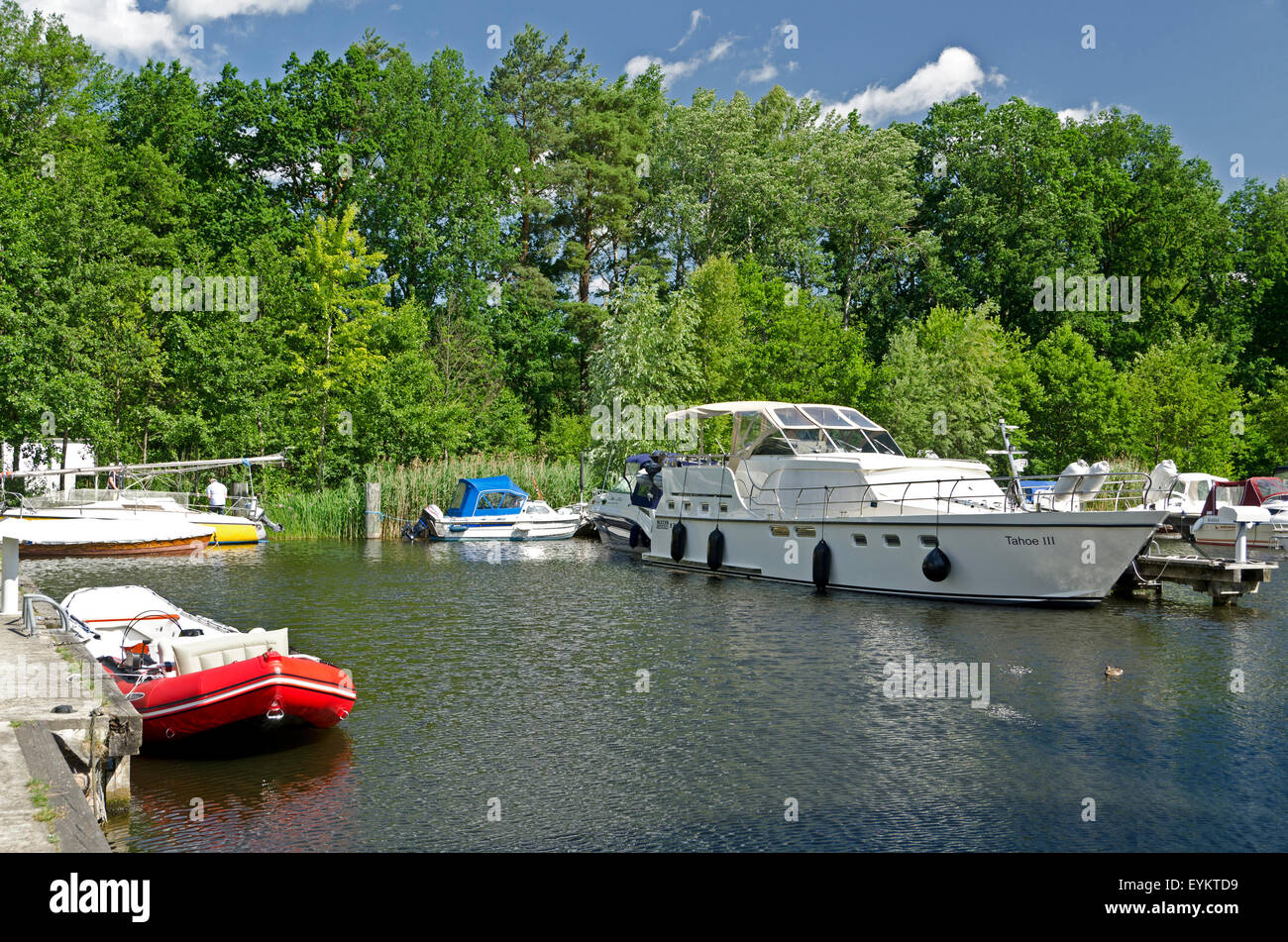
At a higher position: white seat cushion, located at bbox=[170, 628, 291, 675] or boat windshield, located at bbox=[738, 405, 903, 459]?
boat windshield, located at bbox=[738, 405, 903, 459]

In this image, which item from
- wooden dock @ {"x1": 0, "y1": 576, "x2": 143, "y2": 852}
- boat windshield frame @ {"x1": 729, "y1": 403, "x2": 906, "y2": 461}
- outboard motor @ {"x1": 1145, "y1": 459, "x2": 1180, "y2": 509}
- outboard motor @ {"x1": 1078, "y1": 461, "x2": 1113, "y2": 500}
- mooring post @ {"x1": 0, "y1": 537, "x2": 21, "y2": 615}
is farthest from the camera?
boat windshield frame @ {"x1": 729, "y1": 403, "x2": 906, "y2": 461}

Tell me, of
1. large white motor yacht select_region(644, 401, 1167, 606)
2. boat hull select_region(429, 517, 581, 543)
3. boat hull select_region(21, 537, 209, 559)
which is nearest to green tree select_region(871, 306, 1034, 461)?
boat hull select_region(429, 517, 581, 543)

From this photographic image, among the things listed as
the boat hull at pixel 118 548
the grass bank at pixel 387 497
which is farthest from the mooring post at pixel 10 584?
the grass bank at pixel 387 497

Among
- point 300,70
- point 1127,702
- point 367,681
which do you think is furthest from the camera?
point 300,70

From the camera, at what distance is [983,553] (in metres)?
22.3

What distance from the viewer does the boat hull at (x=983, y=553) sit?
68.9 feet

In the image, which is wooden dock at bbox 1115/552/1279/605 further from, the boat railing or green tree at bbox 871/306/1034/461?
green tree at bbox 871/306/1034/461

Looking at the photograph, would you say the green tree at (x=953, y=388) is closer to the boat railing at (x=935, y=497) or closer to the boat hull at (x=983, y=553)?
the boat railing at (x=935, y=497)

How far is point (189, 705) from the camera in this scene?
11305mm

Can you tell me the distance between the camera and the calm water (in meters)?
9.33

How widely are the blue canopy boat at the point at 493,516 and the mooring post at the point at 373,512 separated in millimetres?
1355
